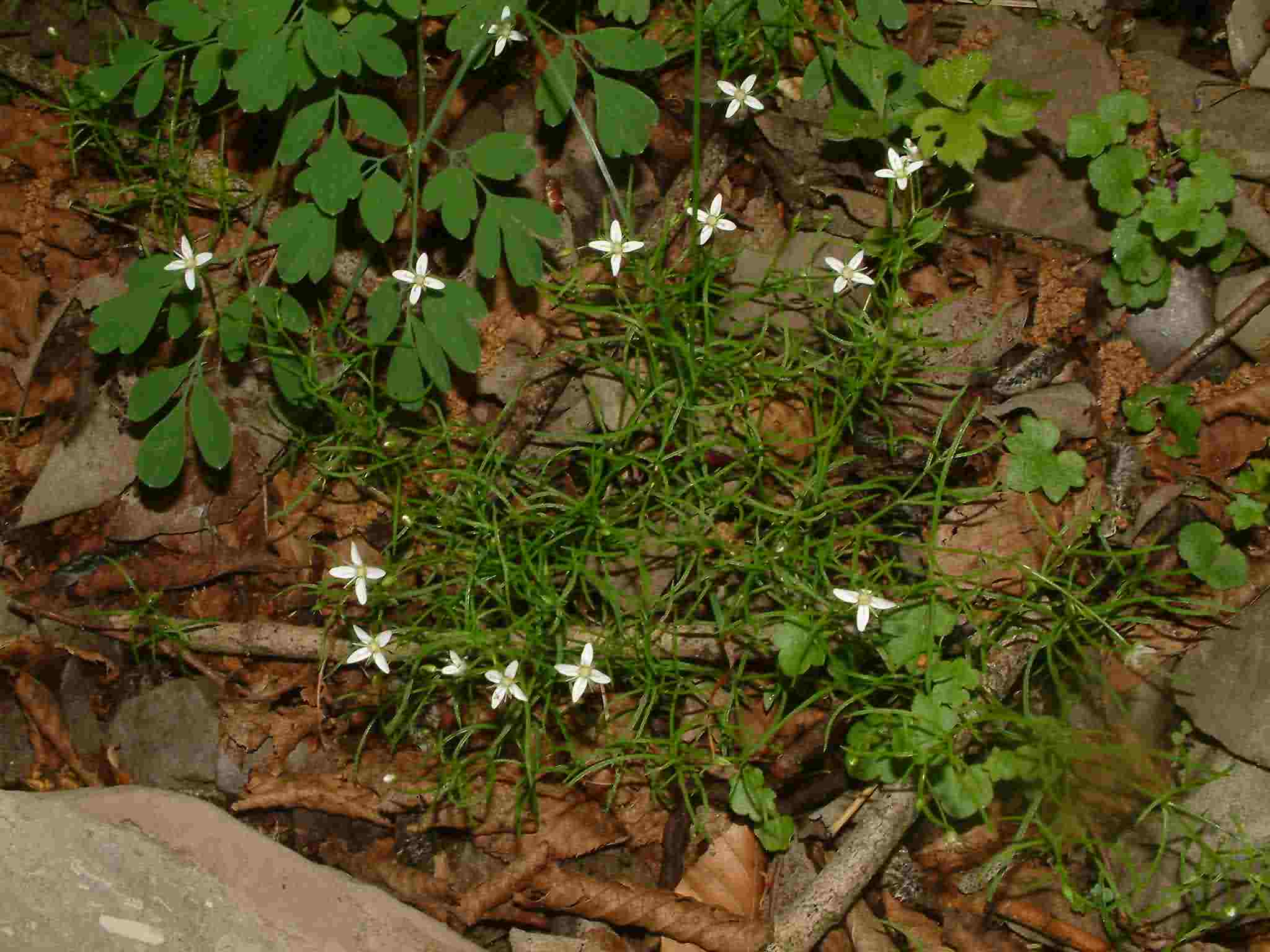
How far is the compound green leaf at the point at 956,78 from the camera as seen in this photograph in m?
3.03

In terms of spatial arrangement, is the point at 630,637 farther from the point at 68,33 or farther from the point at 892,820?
the point at 68,33

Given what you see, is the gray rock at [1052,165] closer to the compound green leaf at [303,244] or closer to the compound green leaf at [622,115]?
the compound green leaf at [622,115]

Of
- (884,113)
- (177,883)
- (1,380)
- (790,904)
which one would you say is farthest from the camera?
(1,380)

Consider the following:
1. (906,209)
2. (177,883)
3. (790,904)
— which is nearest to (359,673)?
(177,883)

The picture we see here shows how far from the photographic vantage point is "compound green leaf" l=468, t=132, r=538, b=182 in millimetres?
2824

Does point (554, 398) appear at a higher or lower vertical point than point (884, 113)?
lower

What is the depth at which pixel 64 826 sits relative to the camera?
9.05ft

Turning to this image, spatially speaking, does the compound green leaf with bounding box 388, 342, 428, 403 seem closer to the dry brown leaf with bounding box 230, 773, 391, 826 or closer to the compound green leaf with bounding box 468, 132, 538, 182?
the compound green leaf with bounding box 468, 132, 538, 182

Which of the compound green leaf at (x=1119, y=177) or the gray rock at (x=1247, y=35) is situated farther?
the gray rock at (x=1247, y=35)

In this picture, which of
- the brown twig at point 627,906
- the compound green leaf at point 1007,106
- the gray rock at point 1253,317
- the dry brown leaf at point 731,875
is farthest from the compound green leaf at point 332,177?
the gray rock at point 1253,317

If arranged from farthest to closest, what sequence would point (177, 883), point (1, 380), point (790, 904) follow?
point (1, 380) → point (790, 904) → point (177, 883)

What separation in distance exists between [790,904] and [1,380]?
2965 millimetres

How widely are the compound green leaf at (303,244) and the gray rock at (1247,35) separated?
277cm

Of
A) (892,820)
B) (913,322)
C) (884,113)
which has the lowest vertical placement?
(892,820)
